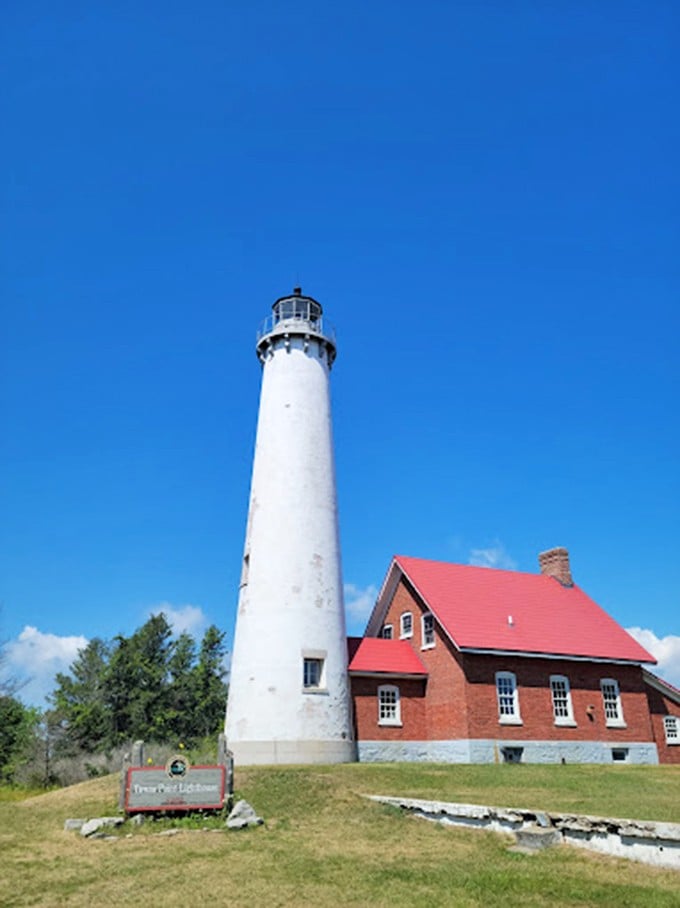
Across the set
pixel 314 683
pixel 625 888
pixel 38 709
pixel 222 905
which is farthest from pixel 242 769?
pixel 38 709

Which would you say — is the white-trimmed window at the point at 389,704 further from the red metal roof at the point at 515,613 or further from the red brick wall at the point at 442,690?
the red metal roof at the point at 515,613

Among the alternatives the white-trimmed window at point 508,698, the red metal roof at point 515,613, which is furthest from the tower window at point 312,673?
the white-trimmed window at point 508,698

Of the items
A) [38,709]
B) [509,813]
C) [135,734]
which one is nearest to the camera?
[509,813]

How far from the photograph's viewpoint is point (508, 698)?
25828 mm

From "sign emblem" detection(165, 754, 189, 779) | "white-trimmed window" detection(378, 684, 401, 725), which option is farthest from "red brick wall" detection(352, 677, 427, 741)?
"sign emblem" detection(165, 754, 189, 779)

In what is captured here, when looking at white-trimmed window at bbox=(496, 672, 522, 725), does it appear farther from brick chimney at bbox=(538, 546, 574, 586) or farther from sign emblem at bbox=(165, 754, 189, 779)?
sign emblem at bbox=(165, 754, 189, 779)

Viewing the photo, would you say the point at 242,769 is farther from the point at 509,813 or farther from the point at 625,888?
the point at 625,888

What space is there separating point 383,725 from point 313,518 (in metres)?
7.82

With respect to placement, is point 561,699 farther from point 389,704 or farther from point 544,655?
point 389,704

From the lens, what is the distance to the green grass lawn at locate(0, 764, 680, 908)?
855cm

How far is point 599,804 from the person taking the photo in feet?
43.9

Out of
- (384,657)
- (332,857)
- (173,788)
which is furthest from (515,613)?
(332,857)

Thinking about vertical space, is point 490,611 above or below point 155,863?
above

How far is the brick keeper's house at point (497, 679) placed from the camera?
24891 millimetres
